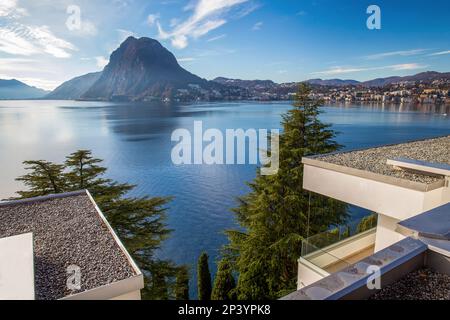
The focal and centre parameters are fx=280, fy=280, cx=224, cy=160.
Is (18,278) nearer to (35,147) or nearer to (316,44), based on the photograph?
(316,44)

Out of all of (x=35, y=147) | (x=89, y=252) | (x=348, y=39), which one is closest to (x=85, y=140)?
(x=35, y=147)

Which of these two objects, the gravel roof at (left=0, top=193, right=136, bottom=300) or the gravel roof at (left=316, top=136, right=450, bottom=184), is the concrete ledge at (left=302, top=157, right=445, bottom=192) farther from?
the gravel roof at (left=0, top=193, right=136, bottom=300)

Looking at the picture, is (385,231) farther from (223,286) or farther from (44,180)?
(44,180)

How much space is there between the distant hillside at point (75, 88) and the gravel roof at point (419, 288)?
171076 mm

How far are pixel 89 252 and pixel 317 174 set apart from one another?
17.2 feet

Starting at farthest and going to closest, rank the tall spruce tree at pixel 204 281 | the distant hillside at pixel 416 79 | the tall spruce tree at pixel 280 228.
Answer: the distant hillside at pixel 416 79 < the tall spruce tree at pixel 204 281 < the tall spruce tree at pixel 280 228

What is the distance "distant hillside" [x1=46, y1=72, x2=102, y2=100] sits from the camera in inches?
5999

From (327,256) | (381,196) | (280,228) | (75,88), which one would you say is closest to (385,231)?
(381,196)

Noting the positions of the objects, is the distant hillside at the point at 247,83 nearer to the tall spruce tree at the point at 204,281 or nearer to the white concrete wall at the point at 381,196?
the tall spruce tree at the point at 204,281

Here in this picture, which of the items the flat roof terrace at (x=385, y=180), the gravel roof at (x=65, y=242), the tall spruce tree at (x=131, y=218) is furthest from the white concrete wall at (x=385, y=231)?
the tall spruce tree at (x=131, y=218)

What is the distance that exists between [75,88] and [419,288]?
180 metres

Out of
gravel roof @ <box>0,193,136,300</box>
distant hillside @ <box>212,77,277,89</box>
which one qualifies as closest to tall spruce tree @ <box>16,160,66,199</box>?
gravel roof @ <box>0,193,136,300</box>

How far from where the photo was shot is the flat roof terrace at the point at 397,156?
5.77 metres

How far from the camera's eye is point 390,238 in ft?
19.4
